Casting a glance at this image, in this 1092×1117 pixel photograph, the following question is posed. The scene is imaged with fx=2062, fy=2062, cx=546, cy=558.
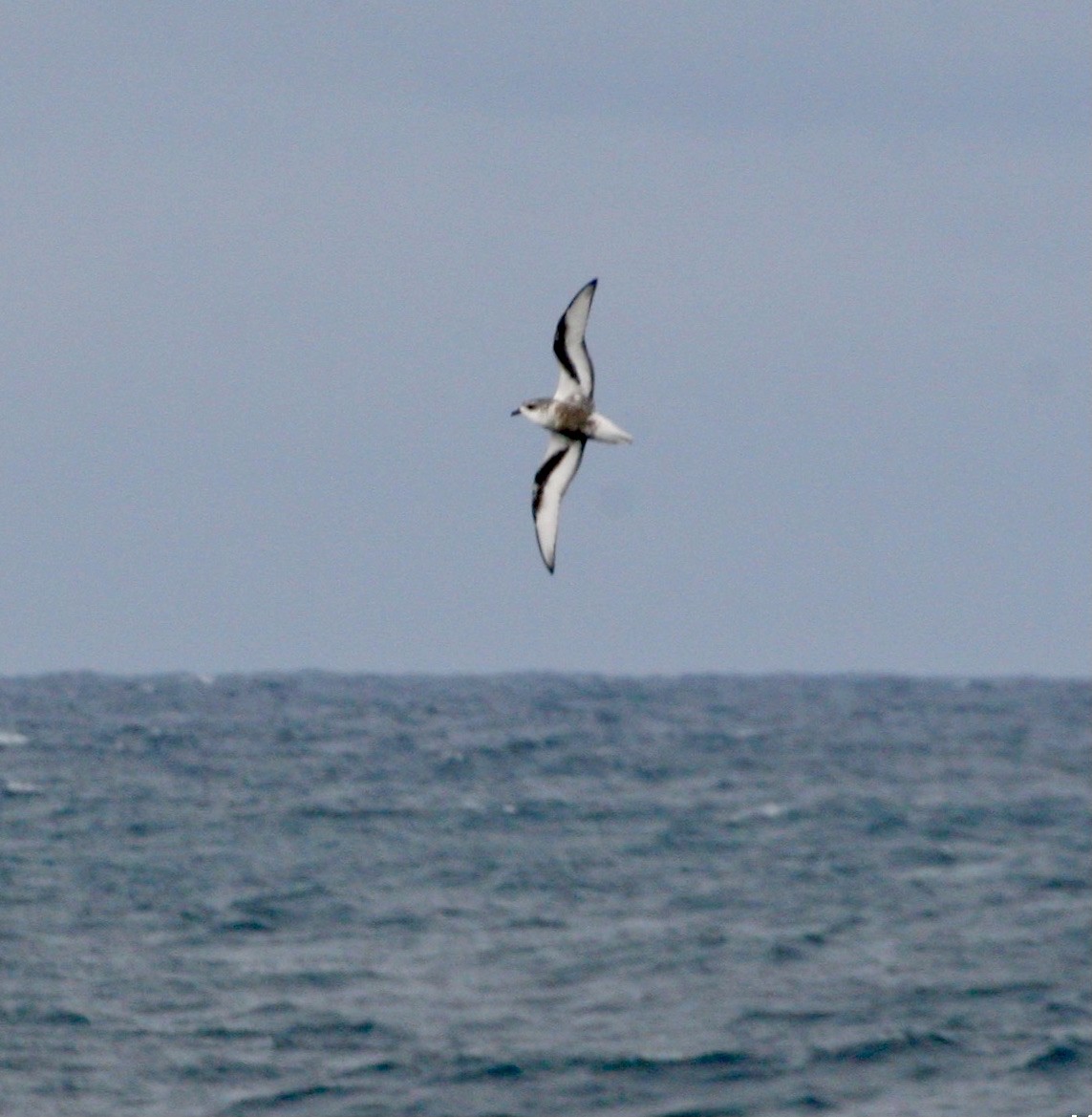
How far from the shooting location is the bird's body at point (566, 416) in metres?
12.3

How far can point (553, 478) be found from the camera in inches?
494

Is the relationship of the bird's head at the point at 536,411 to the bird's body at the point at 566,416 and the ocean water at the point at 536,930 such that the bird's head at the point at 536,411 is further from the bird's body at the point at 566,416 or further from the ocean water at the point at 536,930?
the ocean water at the point at 536,930

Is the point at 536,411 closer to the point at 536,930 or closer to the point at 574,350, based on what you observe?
the point at 574,350

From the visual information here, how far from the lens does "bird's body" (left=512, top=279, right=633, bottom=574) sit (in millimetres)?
12273

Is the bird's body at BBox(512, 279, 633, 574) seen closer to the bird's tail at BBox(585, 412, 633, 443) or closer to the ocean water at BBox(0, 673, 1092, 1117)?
the bird's tail at BBox(585, 412, 633, 443)

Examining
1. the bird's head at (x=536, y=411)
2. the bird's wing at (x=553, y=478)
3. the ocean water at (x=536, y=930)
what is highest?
the bird's head at (x=536, y=411)

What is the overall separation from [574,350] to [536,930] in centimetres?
3300

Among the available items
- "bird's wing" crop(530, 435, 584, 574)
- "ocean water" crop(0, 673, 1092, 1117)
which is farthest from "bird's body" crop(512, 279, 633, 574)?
"ocean water" crop(0, 673, 1092, 1117)

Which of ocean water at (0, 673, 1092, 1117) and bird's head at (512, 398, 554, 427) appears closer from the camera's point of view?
bird's head at (512, 398, 554, 427)

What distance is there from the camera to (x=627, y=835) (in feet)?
194

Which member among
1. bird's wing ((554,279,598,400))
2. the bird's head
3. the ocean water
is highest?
bird's wing ((554,279,598,400))

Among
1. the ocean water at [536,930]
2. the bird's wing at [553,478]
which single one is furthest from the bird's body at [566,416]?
the ocean water at [536,930]

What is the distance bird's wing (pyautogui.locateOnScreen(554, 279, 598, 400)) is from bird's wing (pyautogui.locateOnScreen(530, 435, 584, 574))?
0.31 meters

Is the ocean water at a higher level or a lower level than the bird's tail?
lower
